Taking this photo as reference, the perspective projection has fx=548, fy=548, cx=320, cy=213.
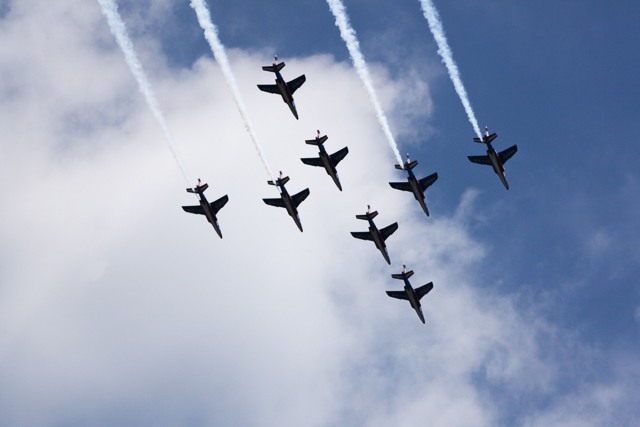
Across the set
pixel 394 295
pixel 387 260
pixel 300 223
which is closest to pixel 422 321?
pixel 394 295

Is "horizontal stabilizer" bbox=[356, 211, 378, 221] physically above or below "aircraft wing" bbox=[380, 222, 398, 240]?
above

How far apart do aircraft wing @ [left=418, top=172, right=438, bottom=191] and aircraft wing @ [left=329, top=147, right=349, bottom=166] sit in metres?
8.21

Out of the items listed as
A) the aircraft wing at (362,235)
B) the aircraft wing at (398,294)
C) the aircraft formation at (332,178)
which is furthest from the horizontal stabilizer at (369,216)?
the aircraft wing at (398,294)

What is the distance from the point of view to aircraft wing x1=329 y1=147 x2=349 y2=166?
55281mm

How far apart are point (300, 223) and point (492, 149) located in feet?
65.8

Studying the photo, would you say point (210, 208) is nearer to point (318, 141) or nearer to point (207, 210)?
point (207, 210)

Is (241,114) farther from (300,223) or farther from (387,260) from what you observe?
(387,260)

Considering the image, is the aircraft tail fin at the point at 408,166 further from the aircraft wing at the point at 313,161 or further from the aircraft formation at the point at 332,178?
the aircraft wing at the point at 313,161

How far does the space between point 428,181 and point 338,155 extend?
960 centimetres

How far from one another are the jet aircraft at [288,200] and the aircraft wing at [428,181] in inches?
464

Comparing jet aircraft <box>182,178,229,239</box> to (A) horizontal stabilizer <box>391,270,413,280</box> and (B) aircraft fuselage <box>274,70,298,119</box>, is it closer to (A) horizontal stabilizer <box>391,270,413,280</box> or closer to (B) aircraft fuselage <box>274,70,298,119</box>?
(B) aircraft fuselage <box>274,70,298,119</box>

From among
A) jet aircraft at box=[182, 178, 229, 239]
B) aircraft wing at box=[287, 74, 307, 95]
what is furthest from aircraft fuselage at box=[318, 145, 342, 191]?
jet aircraft at box=[182, 178, 229, 239]

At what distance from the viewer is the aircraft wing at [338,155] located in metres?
55.3

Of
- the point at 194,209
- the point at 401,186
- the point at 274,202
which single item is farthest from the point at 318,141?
the point at 194,209
